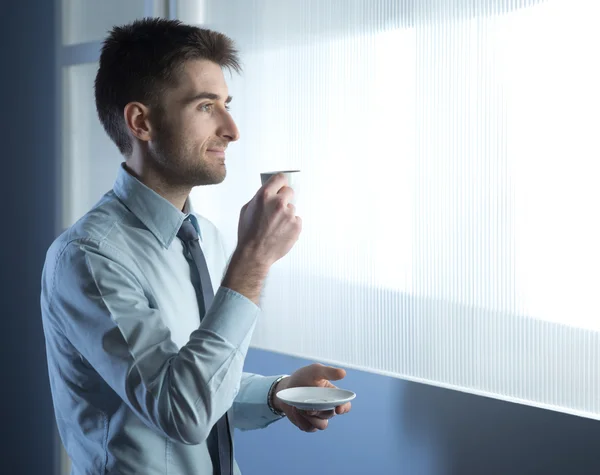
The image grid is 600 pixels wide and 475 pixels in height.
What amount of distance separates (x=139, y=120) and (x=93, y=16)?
136 cm

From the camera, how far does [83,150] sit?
2.48 meters

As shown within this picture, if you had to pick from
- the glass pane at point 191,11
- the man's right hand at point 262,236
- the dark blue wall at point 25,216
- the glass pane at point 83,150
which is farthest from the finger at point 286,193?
the dark blue wall at point 25,216

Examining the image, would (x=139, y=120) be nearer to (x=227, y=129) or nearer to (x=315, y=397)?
(x=227, y=129)

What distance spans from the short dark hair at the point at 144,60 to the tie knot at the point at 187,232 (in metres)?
0.19

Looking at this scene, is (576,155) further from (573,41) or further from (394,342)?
(394,342)

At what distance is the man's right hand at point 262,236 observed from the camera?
41.6 inches

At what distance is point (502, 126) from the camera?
137cm

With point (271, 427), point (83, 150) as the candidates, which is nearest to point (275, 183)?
point (271, 427)

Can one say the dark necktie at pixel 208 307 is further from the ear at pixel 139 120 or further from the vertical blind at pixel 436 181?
the vertical blind at pixel 436 181

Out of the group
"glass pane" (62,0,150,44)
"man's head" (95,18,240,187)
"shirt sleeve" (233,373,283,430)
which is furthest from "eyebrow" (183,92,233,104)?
"glass pane" (62,0,150,44)

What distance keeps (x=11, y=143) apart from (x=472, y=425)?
6.70ft

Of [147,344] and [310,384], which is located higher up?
[147,344]

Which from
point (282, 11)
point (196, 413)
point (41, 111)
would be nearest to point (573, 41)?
point (282, 11)

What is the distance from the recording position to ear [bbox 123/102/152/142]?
1.29m
